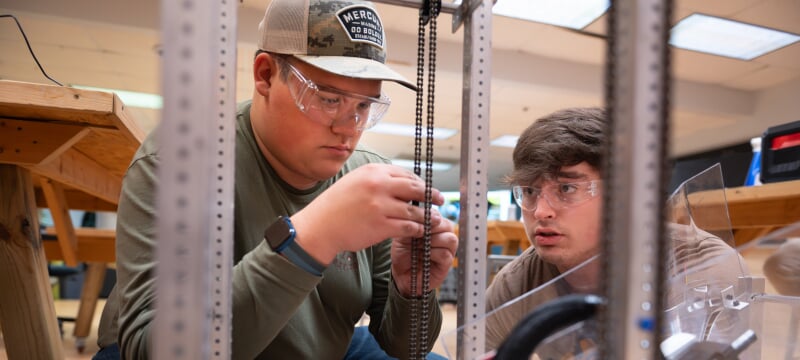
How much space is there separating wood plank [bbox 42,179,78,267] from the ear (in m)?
1.56

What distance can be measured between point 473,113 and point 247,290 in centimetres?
48

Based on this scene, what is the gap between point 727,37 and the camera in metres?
4.57

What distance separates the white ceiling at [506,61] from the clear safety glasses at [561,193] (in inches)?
102

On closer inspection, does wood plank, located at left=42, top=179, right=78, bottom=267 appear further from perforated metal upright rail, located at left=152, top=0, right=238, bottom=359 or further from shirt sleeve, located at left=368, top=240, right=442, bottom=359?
perforated metal upright rail, located at left=152, top=0, right=238, bottom=359

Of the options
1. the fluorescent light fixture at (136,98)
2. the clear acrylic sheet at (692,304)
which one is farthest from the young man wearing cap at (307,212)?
the fluorescent light fixture at (136,98)

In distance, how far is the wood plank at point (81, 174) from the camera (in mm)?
1496

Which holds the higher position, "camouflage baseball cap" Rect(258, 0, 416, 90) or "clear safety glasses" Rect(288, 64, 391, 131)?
"camouflage baseball cap" Rect(258, 0, 416, 90)

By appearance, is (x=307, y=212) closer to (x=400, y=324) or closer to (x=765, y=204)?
(x=400, y=324)

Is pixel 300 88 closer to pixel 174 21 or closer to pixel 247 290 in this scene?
pixel 247 290

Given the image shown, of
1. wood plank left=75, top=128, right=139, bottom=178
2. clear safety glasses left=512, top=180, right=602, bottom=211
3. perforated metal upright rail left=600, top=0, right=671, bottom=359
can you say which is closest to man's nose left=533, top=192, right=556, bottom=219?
clear safety glasses left=512, top=180, right=602, bottom=211

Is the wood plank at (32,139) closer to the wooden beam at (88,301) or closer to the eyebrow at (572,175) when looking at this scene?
the eyebrow at (572,175)

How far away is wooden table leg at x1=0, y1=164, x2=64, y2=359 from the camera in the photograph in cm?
125

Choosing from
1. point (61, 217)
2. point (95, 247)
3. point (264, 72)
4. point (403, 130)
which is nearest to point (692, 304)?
point (264, 72)

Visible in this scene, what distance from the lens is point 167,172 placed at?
0.45 m
